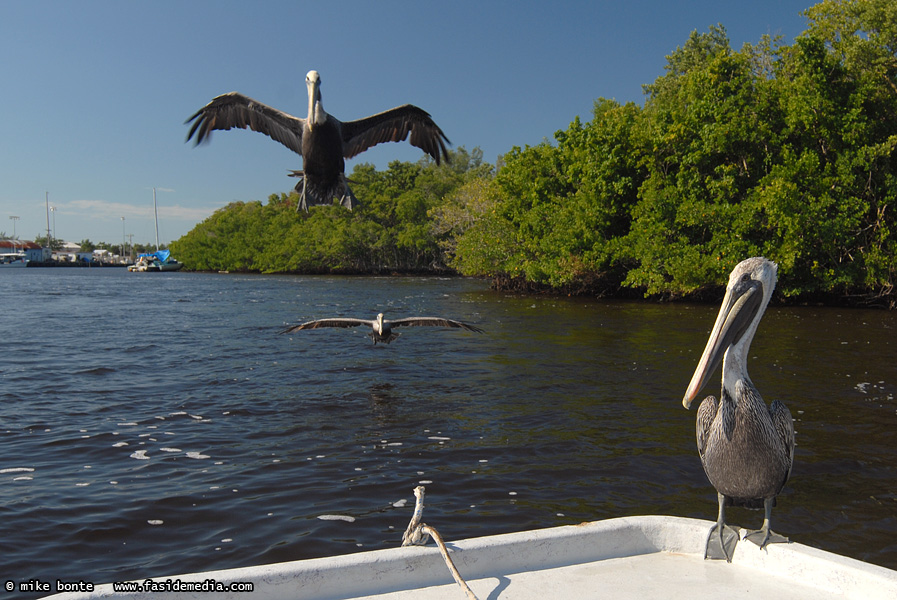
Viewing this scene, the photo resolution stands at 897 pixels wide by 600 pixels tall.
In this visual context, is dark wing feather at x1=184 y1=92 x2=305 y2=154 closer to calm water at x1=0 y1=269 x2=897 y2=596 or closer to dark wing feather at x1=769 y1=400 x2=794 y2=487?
calm water at x1=0 y1=269 x2=897 y2=596

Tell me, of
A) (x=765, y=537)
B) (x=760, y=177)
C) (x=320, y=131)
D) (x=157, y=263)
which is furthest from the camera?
(x=157, y=263)

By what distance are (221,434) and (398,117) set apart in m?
4.48

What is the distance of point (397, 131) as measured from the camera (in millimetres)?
7160

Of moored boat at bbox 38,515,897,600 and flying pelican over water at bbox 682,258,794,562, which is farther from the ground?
flying pelican over water at bbox 682,258,794,562

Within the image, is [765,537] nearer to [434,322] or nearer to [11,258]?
[434,322]

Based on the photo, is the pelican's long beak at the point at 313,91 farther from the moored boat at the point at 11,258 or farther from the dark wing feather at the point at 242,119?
the moored boat at the point at 11,258

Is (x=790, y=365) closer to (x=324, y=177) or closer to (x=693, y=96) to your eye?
(x=324, y=177)

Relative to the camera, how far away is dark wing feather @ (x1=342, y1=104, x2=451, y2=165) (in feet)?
22.5

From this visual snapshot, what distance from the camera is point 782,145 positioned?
24562 millimetres

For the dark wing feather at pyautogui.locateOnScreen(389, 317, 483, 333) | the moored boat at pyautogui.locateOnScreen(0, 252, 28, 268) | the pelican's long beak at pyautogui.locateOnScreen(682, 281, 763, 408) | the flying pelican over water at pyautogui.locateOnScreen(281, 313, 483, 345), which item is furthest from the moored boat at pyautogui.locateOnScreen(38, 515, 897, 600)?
the moored boat at pyautogui.locateOnScreen(0, 252, 28, 268)

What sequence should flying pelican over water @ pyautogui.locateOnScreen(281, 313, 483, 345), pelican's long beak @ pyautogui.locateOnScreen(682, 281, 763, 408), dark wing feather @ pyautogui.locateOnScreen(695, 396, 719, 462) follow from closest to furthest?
pelican's long beak @ pyautogui.locateOnScreen(682, 281, 763, 408), dark wing feather @ pyautogui.locateOnScreen(695, 396, 719, 462), flying pelican over water @ pyautogui.locateOnScreen(281, 313, 483, 345)

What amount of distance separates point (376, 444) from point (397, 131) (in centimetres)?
369

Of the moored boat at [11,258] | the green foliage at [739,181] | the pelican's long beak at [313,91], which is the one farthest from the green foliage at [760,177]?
the moored boat at [11,258]

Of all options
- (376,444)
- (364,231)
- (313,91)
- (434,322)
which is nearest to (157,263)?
(364,231)
